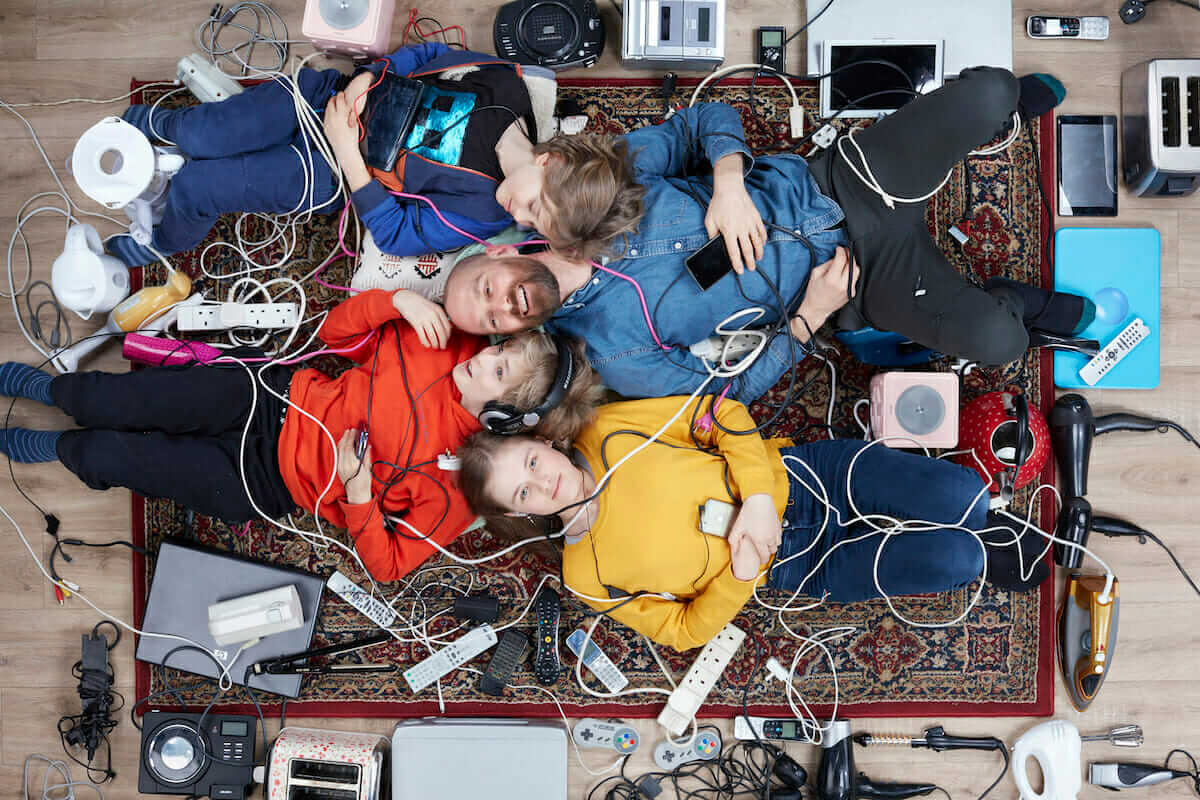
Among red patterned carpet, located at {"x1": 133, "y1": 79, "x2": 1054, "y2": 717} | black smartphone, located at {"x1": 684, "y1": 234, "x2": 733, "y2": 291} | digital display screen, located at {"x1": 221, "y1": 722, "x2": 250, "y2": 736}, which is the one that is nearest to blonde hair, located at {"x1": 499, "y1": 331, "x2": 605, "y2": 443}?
black smartphone, located at {"x1": 684, "y1": 234, "x2": 733, "y2": 291}

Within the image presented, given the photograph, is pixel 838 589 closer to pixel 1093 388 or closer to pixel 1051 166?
pixel 1093 388

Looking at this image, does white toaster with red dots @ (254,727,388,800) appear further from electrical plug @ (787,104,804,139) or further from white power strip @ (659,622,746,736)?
electrical plug @ (787,104,804,139)

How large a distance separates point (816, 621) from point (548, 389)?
0.92 metres

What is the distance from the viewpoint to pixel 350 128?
69.6 inches

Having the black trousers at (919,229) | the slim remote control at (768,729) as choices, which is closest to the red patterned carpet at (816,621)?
the slim remote control at (768,729)

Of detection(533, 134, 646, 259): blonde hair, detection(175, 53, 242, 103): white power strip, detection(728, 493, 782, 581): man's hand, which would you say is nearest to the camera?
detection(533, 134, 646, 259): blonde hair

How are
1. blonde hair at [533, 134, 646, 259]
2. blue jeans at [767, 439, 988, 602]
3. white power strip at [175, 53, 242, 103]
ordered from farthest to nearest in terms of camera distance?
white power strip at [175, 53, 242, 103] < blue jeans at [767, 439, 988, 602] < blonde hair at [533, 134, 646, 259]

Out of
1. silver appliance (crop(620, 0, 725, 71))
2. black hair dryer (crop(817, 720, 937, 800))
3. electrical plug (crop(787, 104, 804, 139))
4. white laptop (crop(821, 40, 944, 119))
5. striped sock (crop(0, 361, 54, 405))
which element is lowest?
black hair dryer (crop(817, 720, 937, 800))

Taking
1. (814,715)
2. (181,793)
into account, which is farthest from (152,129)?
(814,715)

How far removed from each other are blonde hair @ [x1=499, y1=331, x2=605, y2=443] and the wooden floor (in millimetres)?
793

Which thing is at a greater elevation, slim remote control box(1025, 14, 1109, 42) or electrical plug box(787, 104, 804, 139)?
slim remote control box(1025, 14, 1109, 42)

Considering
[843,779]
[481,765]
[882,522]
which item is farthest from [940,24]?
[481,765]

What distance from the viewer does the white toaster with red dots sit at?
72.3 inches

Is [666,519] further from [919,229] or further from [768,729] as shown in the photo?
[919,229]
